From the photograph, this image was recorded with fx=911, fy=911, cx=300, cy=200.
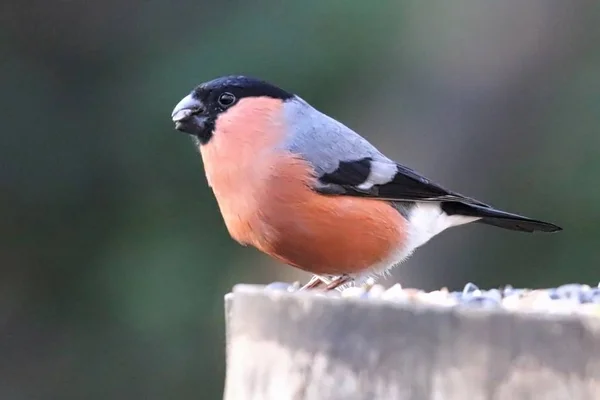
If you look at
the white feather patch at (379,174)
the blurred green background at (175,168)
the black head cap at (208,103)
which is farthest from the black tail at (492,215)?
the blurred green background at (175,168)

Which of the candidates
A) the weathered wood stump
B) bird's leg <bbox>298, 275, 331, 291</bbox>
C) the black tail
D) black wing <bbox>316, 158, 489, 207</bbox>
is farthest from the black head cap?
the weathered wood stump

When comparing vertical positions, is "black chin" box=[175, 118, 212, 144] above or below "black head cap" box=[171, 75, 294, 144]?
below

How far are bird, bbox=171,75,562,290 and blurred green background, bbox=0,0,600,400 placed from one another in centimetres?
149

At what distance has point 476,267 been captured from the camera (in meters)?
4.32

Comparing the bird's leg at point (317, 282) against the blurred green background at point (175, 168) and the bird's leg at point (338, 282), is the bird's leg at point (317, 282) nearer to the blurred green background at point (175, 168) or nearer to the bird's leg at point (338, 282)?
the bird's leg at point (338, 282)

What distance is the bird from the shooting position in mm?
2047

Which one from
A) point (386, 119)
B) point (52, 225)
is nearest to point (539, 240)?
point (386, 119)

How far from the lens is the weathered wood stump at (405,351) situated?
996 mm

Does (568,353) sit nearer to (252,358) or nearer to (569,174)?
(252,358)

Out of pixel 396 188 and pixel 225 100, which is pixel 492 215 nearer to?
pixel 396 188

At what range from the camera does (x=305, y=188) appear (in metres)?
2.07

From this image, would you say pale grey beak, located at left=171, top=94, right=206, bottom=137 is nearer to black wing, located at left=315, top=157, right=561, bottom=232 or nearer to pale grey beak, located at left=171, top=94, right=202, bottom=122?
pale grey beak, located at left=171, top=94, right=202, bottom=122

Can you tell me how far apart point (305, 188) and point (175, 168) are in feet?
6.14

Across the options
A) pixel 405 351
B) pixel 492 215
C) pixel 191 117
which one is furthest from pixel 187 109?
pixel 405 351
